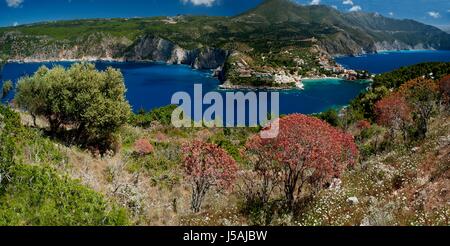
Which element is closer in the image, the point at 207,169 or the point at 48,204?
the point at 48,204

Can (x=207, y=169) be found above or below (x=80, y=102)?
below

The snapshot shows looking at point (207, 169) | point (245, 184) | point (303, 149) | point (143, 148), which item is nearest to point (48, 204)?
point (207, 169)

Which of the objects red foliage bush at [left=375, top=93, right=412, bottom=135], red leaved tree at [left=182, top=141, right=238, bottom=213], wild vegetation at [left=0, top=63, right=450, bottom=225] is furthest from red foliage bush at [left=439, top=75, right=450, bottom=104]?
red leaved tree at [left=182, top=141, right=238, bottom=213]

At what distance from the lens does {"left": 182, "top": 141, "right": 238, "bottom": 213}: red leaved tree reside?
58.5 ft

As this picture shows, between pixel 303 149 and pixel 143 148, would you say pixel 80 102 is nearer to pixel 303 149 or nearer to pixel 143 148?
pixel 143 148

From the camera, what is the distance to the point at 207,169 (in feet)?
58.3

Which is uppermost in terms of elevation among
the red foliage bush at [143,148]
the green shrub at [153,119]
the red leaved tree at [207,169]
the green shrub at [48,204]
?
the green shrub at [48,204]

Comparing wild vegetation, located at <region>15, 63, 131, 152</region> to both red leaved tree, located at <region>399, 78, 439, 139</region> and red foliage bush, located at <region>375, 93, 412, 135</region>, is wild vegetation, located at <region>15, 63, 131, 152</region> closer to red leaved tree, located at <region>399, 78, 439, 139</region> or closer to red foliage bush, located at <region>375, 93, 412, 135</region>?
red foliage bush, located at <region>375, 93, 412, 135</region>

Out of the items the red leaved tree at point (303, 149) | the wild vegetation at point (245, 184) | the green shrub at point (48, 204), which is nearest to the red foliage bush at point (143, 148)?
the wild vegetation at point (245, 184)

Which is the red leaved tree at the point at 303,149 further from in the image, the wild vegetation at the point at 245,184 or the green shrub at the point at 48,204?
the green shrub at the point at 48,204

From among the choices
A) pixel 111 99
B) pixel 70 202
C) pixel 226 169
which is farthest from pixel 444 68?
pixel 70 202

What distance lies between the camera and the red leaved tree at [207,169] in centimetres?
1783
